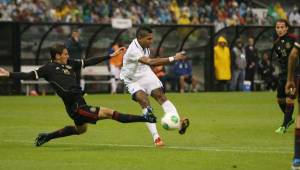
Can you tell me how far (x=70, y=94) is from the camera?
47.5 ft

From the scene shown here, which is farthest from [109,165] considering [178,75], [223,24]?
[223,24]

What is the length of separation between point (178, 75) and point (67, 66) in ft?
68.1

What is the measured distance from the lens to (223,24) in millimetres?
39812

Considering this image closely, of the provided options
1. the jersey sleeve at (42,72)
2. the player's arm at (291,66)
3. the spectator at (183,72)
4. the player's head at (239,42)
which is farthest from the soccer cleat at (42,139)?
the player's head at (239,42)

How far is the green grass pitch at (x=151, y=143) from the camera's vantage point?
1231 cm

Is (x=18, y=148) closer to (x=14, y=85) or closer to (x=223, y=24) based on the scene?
(x=14, y=85)

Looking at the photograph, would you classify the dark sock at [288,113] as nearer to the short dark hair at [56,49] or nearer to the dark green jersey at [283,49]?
the dark green jersey at [283,49]

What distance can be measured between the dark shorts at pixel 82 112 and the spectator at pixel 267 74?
886 inches

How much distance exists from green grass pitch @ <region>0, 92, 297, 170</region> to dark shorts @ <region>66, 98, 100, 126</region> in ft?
1.67

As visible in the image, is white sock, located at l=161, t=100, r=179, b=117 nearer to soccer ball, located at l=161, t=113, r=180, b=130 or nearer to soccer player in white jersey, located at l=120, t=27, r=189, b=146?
soccer player in white jersey, located at l=120, t=27, r=189, b=146

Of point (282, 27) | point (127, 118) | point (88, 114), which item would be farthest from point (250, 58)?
point (88, 114)

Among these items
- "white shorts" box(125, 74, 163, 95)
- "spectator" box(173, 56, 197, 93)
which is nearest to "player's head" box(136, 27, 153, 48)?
"white shorts" box(125, 74, 163, 95)

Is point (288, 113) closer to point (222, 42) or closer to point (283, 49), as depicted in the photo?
point (283, 49)

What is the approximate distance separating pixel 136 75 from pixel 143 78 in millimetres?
144
